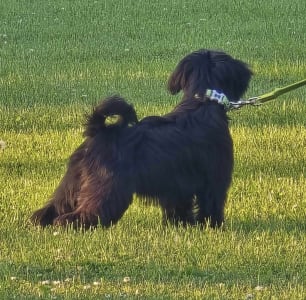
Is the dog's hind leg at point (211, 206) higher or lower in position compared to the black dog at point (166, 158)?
lower

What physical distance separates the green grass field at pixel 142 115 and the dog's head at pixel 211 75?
1010 millimetres

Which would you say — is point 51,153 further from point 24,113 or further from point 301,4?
point 301,4

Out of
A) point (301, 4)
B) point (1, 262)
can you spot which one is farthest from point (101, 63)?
point (1, 262)

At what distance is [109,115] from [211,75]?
993 mm

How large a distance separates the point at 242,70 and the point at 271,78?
7.25m

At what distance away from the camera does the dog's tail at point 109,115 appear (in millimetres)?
7355

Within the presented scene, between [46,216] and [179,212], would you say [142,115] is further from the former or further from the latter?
[46,216]

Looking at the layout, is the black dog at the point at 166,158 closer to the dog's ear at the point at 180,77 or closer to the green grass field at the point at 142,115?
the dog's ear at the point at 180,77

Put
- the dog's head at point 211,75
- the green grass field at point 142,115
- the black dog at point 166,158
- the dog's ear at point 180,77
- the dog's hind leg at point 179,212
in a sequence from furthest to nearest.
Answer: the dog's ear at point 180,77 → the dog's head at point 211,75 → the dog's hind leg at point 179,212 → the black dog at point 166,158 → the green grass field at point 142,115

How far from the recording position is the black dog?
Answer: 7.34 metres

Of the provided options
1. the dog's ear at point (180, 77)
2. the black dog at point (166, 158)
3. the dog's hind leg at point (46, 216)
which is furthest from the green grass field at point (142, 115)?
the dog's ear at point (180, 77)

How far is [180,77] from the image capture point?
8086mm

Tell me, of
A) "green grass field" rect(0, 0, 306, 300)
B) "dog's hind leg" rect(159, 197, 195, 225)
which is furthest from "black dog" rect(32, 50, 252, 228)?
"green grass field" rect(0, 0, 306, 300)

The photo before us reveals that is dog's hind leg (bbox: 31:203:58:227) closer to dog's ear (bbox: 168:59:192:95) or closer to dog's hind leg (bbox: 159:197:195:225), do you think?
dog's hind leg (bbox: 159:197:195:225)
